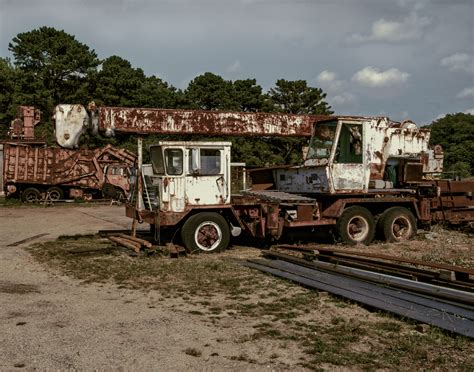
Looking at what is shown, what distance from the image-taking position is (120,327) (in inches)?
259

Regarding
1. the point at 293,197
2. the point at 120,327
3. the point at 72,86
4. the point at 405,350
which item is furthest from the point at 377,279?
the point at 72,86

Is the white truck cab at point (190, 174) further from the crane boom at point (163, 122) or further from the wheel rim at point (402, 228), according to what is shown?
the wheel rim at point (402, 228)

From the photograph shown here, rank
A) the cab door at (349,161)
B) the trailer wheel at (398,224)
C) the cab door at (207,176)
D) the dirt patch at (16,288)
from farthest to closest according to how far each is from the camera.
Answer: the trailer wheel at (398,224) → the cab door at (349,161) → the cab door at (207,176) → the dirt patch at (16,288)

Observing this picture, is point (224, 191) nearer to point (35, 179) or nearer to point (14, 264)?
point (14, 264)

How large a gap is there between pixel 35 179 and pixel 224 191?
59.3 feet

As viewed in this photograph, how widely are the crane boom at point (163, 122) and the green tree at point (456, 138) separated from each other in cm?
3993

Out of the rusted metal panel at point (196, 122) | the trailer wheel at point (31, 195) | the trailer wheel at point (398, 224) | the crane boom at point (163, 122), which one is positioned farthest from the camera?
the trailer wheel at point (31, 195)

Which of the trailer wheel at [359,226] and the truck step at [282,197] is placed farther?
the trailer wheel at [359,226]

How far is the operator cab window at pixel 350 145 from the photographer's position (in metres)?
13.2

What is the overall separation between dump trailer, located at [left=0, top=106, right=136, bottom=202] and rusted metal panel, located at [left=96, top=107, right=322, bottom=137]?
48.1ft

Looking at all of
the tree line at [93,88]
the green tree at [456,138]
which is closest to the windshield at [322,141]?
the tree line at [93,88]

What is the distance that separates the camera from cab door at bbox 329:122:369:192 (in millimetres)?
13070

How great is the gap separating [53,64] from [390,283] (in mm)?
41227

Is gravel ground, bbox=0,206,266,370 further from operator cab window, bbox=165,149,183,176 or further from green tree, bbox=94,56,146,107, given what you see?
green tree, bbox=94,56,146,107
